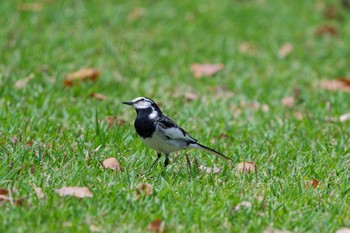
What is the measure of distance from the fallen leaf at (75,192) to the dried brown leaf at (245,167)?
52.2 inches

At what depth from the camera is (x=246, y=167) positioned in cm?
533

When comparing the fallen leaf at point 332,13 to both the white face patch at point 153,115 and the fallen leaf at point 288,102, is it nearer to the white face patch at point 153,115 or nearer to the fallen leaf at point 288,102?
the fallen leaf at point 288,102

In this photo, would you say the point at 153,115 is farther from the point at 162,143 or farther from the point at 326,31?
the point at 326,31

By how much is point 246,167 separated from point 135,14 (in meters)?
4.92

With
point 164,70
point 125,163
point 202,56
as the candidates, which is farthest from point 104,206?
point 202,56

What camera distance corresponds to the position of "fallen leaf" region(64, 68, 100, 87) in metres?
7.16

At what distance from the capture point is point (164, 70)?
8109 mm

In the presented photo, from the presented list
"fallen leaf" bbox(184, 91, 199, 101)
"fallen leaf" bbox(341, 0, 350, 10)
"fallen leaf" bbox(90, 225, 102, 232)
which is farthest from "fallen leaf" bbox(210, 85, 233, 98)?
"fallen leaf" bbox(341, 0, 350, 10)

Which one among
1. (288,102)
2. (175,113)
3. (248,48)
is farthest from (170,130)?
(248,48)

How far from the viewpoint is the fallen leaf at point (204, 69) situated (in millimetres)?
8109

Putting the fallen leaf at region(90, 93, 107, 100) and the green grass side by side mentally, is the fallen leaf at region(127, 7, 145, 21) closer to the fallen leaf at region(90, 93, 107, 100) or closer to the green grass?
the green grass

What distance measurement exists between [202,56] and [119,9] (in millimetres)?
1722

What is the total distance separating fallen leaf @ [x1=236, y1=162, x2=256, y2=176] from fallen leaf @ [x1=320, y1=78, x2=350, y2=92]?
9.22 ft

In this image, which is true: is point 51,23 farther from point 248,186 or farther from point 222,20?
point 248,186
